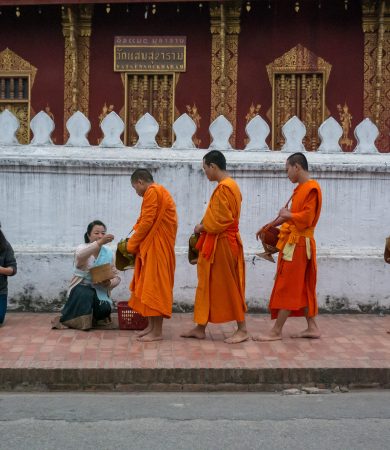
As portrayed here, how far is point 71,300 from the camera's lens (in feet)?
20.5

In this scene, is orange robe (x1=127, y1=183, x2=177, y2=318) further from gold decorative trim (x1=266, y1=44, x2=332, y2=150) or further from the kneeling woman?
gold decorative trim (x1=266, y1=44, x2=332, y2=150)

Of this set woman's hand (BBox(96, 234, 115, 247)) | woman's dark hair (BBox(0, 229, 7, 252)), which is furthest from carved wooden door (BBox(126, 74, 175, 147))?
woman's hand (BBox(96, 234, 115, 247))

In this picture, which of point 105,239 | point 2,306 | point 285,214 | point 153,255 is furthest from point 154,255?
point 2,306

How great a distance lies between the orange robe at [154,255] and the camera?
5766mm

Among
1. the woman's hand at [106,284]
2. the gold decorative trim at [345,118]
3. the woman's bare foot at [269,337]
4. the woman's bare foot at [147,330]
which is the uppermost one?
the gold decorative trim at [345,118]

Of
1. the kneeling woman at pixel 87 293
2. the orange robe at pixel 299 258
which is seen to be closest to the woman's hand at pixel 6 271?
the kneeling woman at pixel 87 293

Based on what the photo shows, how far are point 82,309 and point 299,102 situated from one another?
641 centimetres

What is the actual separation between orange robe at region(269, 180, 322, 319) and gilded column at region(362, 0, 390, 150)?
18.9 feet

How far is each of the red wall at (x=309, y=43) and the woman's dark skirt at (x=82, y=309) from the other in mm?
5830

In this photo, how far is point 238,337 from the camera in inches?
231

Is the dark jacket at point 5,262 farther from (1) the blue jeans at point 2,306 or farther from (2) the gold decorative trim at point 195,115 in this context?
(2) the gold decorative trim at point 195,115

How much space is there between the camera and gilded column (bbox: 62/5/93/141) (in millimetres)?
11375
